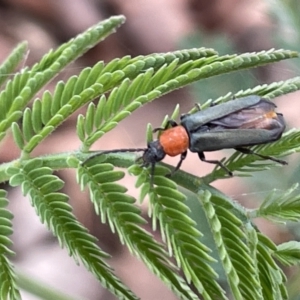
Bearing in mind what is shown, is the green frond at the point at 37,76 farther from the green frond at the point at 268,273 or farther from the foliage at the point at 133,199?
the green frond at the point at 268,273

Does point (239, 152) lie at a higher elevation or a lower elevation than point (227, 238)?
higher

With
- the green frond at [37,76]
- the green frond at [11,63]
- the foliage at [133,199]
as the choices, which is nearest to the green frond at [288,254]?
the foliage at [133,199]

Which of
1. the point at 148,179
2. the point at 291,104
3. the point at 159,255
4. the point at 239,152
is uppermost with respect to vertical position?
the point at 291,104

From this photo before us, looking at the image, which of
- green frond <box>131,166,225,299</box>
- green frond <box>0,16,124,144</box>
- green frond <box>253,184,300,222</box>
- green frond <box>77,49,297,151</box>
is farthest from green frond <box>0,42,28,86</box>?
green frond <box>253,184,300,222</box>

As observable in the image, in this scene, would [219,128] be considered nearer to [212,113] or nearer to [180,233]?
[212,113]

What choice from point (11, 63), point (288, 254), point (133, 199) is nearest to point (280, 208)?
point (288, 254)

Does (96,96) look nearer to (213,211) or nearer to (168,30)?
(213,211)

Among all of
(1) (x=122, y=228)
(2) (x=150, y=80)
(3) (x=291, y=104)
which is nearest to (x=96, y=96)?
(2) (x=150, y=80)
